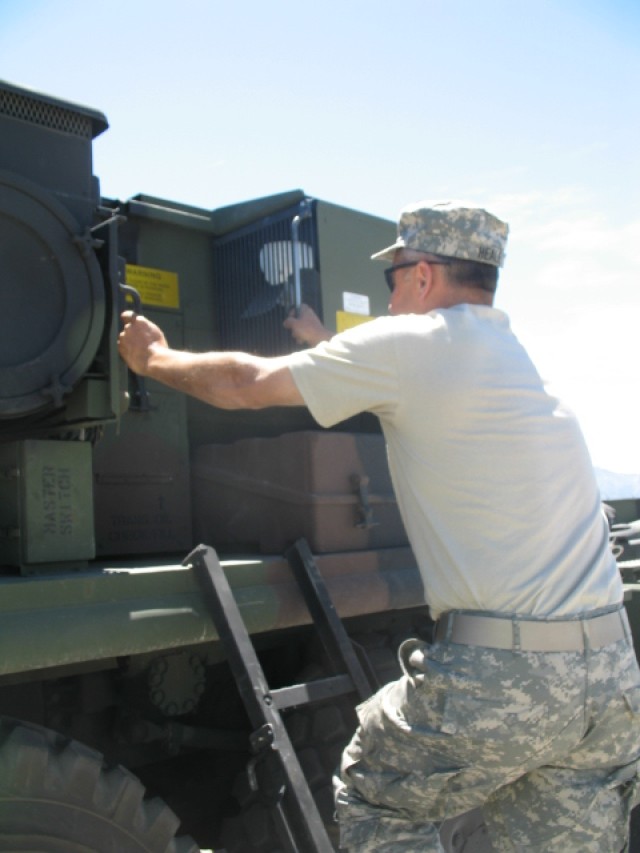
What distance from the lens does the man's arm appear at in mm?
2289

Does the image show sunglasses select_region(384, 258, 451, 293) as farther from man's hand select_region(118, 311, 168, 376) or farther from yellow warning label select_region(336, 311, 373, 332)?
yellow warning label select_region(336, 311, 373, 332)

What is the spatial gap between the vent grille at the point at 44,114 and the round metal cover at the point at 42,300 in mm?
256

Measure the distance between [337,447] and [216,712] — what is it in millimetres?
968

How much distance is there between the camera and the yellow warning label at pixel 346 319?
3.55 m

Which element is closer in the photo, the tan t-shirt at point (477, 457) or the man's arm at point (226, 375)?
the tan t-shirt at point (477, 457)

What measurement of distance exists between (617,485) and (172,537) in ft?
12.2

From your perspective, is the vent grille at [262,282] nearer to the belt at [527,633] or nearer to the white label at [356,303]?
the white label at [356,303]

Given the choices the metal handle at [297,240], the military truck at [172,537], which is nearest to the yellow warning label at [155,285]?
the military truck at [172,537]

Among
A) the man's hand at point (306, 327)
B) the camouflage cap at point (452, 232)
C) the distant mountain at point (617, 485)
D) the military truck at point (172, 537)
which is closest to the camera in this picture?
the military truck at point (172, 537)

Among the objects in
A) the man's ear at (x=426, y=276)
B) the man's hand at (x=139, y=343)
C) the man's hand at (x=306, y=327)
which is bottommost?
the man's hand at (x=139, y=343)

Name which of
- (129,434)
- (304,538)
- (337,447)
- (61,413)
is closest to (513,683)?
(304,538)

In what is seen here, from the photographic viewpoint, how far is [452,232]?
2.38 m

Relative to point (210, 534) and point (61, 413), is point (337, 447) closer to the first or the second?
point (210, 534)

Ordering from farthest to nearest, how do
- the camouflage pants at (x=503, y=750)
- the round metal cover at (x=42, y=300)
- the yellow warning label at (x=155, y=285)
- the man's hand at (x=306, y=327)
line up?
the yellow warning label at (x=155, y=285) < the man's hand at (x=306, y=327) < the round metal cover at (x=42, y=300) < the camouflage pants at (x=503, y=750)
